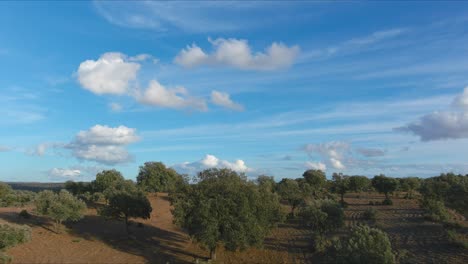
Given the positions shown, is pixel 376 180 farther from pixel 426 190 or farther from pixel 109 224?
pixel 109 224

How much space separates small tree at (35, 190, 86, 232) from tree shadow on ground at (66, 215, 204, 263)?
285 cm

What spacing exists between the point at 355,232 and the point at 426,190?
1863 inches

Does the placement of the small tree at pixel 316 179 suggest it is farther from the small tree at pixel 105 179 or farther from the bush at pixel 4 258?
the bush at pixel 4 258

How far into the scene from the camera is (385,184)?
79.6 metres

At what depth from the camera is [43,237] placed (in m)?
45.4

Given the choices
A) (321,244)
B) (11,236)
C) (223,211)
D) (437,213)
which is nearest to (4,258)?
(11,236)

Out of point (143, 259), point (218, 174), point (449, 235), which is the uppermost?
point (218, 174)

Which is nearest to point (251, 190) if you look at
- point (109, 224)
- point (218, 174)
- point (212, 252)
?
point (218, 174)

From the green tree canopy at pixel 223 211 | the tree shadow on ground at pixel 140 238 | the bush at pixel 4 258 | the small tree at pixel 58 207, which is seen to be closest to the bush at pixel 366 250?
the green tree canopy at pixel 223 211

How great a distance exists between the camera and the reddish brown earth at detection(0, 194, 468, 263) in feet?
127

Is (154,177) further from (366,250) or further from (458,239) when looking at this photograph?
(366,250)

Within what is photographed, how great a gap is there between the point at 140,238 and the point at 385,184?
54.1 meters

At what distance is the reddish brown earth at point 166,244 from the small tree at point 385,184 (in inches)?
815

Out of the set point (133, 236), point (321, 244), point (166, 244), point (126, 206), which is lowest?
point (166, 244)
